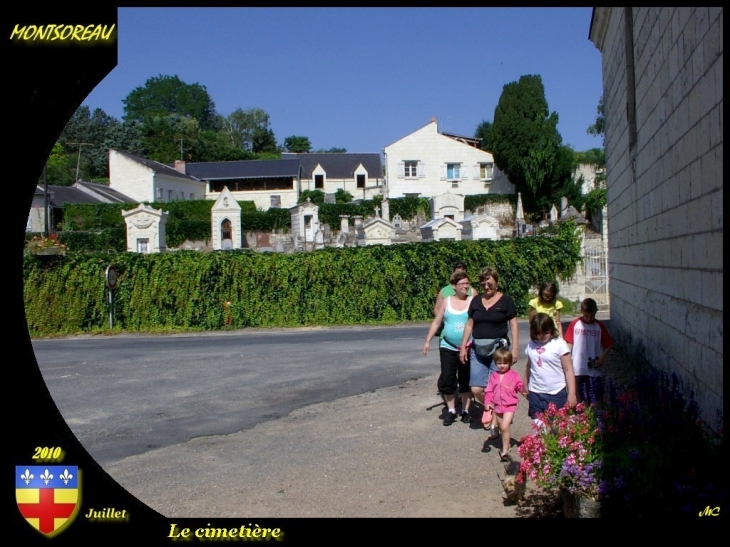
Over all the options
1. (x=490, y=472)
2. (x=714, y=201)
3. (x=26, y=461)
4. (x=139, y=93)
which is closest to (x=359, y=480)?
(x=490, y=472)

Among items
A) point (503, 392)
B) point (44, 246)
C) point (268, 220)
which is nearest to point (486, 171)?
point (268, 220)

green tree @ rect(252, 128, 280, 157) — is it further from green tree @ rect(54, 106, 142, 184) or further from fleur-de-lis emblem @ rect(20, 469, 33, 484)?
fleur-de-lis emblem @ rect(20, 469, 33, 484)

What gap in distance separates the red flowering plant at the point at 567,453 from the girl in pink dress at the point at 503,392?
5.85 ft

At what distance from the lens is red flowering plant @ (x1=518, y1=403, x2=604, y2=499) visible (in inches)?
195

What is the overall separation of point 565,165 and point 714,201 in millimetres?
50315

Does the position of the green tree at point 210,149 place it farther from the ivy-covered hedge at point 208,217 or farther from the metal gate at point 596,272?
the metal gate at point 596,272

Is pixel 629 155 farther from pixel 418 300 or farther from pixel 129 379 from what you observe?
pixel 418 300

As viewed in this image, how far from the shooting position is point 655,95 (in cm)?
878

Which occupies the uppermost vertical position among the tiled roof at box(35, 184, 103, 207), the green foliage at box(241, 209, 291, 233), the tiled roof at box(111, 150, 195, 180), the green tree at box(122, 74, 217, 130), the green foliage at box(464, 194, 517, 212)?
the green tree at box(122, 74, 217, 130)

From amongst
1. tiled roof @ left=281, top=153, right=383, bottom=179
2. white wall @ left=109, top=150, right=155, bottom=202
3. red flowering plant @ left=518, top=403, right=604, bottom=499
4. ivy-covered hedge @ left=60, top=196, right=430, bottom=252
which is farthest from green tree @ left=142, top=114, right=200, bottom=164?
red flowering plant @ left=518, top=403, right=604, bottom=499

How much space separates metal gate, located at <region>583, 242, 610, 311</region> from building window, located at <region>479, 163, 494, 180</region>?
3825 cm

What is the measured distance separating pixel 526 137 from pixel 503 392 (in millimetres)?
51059

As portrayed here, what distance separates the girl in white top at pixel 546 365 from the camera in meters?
7.19

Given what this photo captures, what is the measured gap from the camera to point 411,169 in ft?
210
